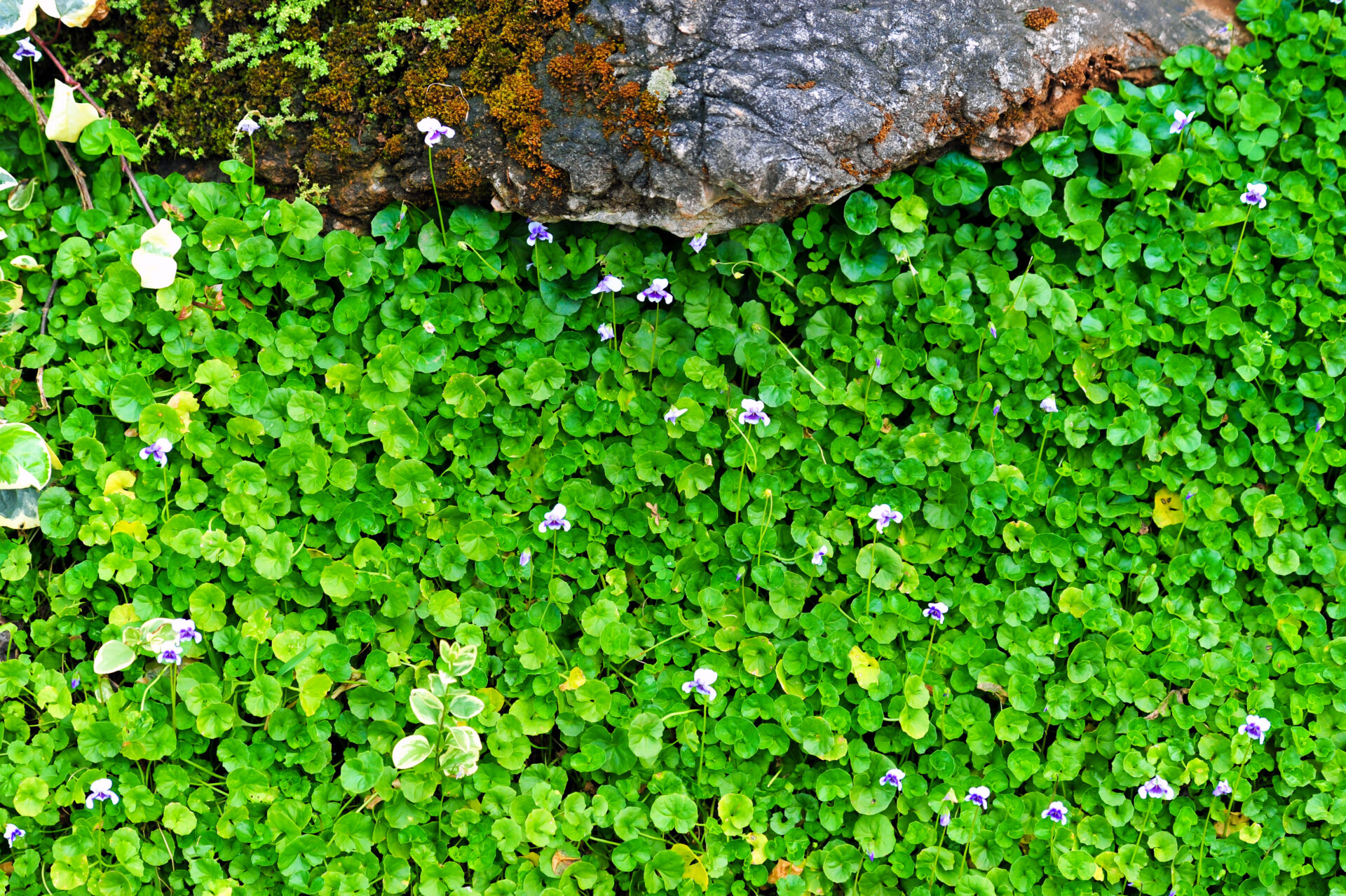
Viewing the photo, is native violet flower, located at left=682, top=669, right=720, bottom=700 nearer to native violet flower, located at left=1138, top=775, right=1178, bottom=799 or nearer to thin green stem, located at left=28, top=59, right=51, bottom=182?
native violet flower, located at left=1138, top=775, right=1178, bottom=799

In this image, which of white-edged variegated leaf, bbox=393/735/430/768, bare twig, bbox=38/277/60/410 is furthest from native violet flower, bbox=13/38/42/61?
white-edged variegated leaf, bbox=393/735/430/768

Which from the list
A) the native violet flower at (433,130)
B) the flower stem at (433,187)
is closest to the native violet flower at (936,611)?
the flower stem at (433,187)

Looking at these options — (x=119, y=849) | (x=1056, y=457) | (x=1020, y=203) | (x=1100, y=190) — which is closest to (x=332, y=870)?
(x=119, y=849)

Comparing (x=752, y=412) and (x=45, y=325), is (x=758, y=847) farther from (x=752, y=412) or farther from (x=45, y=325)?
(x=45, y=325)

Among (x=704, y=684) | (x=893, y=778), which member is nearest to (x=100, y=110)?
(x=704, y=684)

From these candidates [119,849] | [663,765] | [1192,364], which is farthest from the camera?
[1192,364]

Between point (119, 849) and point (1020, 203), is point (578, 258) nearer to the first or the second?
point (1020, 203)
